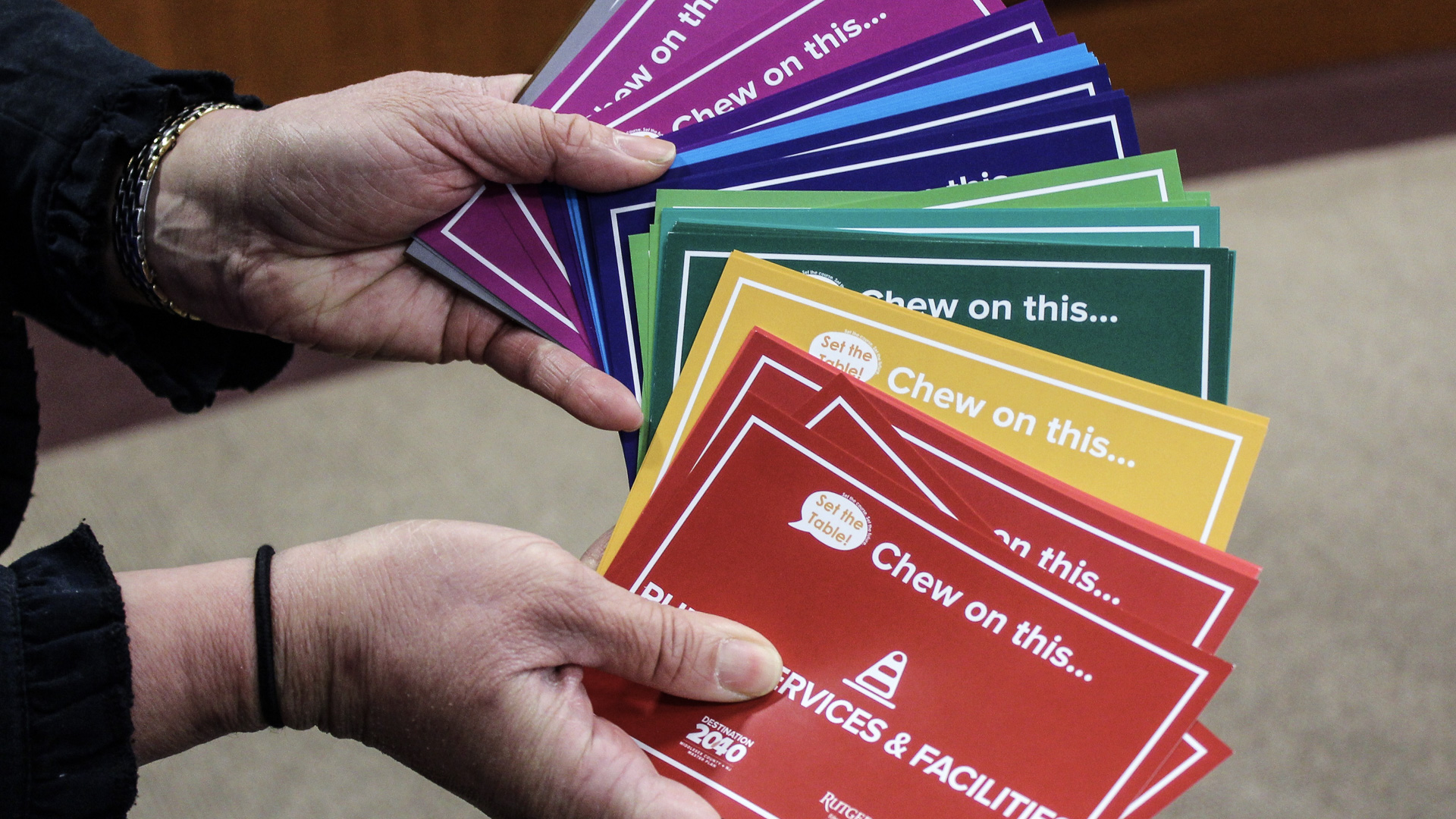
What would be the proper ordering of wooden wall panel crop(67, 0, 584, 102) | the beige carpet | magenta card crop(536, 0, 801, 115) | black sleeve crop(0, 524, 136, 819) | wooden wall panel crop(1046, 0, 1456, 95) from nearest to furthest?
black sleeve crop(0, 524, 136, 819), magenta card crop(536, 0, 801, 115), the beige carpet, wooden wall panel crop(67, 0, 584, 102), wooden wall panel crop(1046, 0, 1456, 95)

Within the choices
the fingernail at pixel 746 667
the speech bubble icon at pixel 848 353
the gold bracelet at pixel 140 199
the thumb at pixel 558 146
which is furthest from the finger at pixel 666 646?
the gold bracelet at pixel 140 199

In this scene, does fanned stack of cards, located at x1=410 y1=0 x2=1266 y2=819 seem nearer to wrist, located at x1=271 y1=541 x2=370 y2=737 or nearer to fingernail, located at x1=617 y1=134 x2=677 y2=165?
fingernail, located at x1=617 y1=134 x2=677 y2=165

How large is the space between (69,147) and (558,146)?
444 millimetres

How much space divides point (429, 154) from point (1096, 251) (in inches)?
22.6

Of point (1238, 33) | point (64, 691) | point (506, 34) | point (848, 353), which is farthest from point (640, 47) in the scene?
point (1238, 33)

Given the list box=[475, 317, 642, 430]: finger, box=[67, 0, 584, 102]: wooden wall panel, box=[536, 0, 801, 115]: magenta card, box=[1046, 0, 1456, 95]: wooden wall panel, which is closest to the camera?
box=[475, 317, 642, 430]: finger

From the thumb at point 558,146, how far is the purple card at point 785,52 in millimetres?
66

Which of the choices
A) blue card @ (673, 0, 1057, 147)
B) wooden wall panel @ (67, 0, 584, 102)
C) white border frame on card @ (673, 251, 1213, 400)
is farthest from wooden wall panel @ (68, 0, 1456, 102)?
white border frame on card @ (673, 251, 1213, 400)

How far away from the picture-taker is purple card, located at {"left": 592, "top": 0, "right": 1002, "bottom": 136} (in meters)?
0.97

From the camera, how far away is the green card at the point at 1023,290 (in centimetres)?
79

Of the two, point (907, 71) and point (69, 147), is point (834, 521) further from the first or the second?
point (69, 147)

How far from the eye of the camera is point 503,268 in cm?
95

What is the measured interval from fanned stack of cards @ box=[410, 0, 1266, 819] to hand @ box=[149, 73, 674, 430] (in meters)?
0.03

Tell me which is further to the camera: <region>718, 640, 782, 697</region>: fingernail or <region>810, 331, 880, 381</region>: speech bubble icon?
<region>810, 331, 880, 381</region>: speech bubble icon
